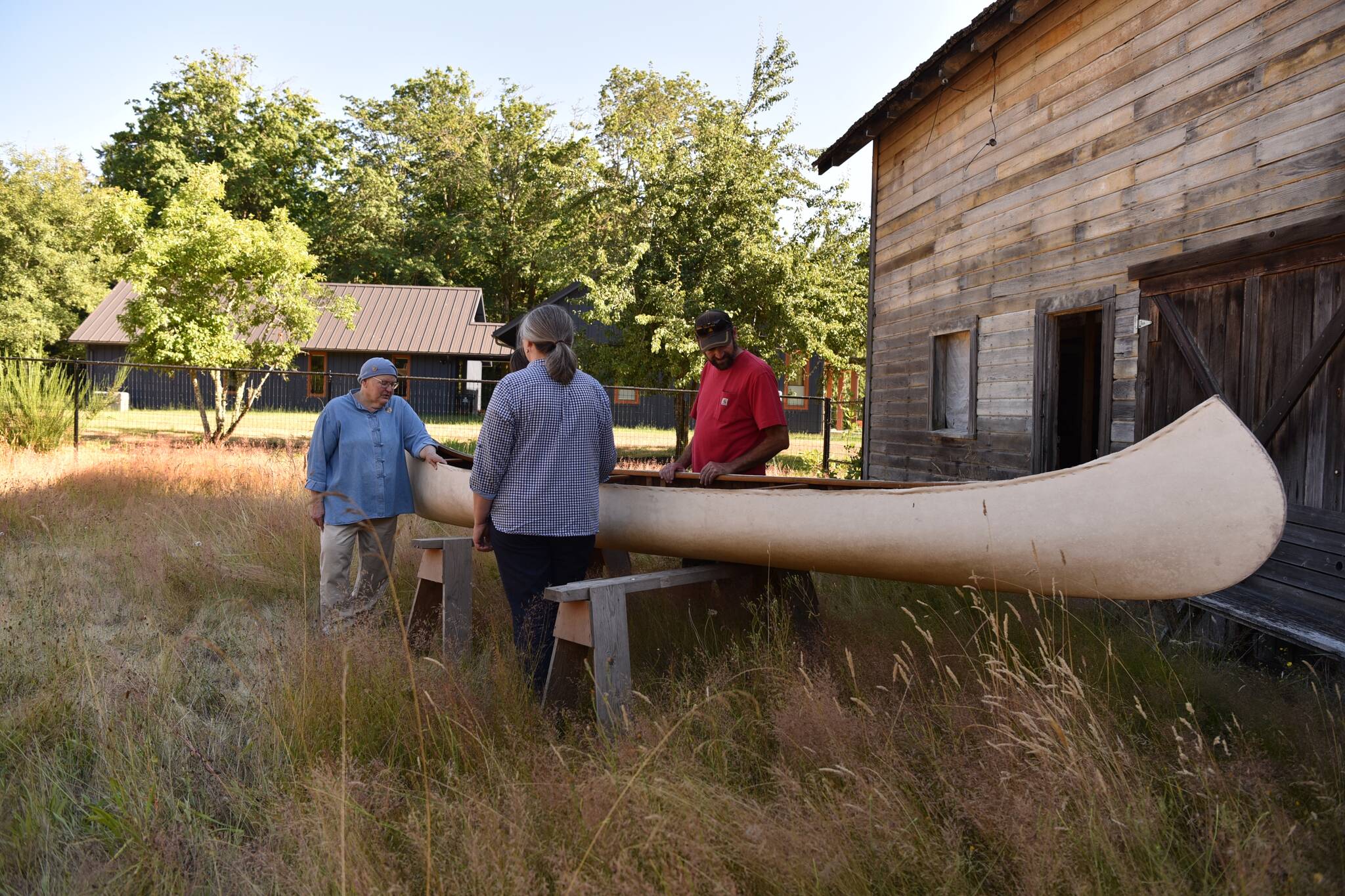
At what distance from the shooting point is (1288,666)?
14.8 ft

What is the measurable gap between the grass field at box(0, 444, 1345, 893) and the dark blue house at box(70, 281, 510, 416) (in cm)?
2676

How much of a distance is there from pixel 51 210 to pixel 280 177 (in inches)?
365

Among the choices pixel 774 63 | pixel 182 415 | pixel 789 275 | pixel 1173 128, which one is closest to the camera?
pixel 1173 128

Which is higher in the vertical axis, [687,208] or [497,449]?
[687,208]

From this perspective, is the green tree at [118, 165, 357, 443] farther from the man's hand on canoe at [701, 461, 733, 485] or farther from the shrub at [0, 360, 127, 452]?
the man's hand on canoe at [701, 461, 733, 485]

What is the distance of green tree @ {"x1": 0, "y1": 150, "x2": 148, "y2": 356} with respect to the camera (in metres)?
35.5

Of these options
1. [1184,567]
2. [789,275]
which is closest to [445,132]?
[789,275]

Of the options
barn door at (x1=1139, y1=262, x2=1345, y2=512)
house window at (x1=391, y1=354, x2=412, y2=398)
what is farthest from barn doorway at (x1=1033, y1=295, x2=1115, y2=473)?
house window at (x1=391, y1=354, x2=412, y2=398)

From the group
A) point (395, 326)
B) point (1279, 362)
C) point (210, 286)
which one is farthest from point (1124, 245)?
point (395, 326)

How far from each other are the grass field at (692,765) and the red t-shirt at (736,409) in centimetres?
84

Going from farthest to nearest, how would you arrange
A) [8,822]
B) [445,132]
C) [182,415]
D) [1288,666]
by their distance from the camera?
→ [445,132]
[182,415]
[1288,666]
[8,822]

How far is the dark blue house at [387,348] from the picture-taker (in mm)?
31594

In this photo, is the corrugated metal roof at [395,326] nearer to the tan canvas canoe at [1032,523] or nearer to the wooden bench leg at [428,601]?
the wooden bench leg at [428,601]

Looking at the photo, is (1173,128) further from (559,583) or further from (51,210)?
(51,210)
